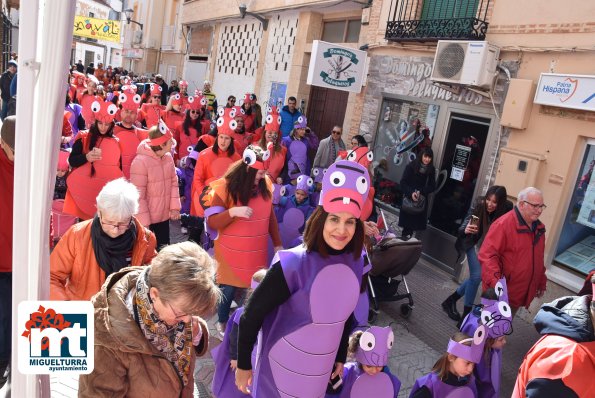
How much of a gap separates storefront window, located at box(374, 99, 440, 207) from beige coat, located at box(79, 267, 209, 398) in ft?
21.9

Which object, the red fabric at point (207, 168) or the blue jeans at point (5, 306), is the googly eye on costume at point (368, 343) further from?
the red fabric at point (207, 168)

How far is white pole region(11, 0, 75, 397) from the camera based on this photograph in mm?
1087

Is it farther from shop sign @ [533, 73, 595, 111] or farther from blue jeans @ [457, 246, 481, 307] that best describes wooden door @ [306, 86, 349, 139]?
blue jeans @ [457, 246, 481, 307]

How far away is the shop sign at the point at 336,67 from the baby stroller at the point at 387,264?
433cm

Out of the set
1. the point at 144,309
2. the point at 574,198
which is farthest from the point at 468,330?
the point at 574,198

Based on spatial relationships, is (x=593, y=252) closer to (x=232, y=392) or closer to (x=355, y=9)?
(x=232, y=392)

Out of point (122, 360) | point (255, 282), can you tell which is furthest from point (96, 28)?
point (122, 360)

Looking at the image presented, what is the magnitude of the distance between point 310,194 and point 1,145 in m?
3.42

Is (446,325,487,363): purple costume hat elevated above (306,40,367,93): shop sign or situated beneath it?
situated beneath

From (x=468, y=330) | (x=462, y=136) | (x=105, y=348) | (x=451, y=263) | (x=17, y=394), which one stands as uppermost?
(x=462, y=136)

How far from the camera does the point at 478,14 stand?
7125 millimetres

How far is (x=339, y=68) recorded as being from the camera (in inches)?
352

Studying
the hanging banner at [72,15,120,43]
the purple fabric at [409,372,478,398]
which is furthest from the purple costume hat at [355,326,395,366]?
the hanging banner at [72,15,120,43]

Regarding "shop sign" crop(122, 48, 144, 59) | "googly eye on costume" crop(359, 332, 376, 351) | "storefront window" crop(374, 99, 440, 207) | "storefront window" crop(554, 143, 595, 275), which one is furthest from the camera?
"shop sign" crop(122, 48, 144, 59)
